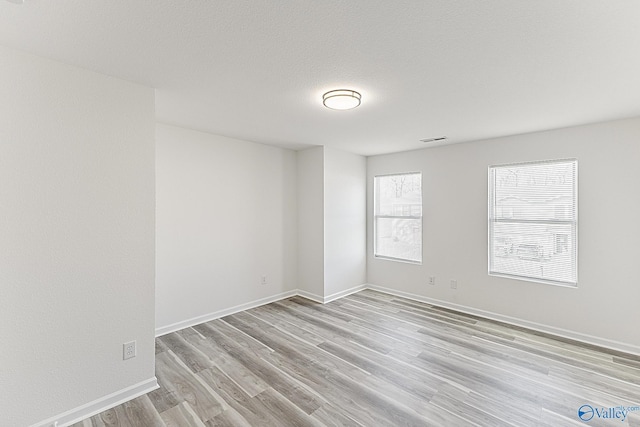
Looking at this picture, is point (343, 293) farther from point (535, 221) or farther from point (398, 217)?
point (535, 221)

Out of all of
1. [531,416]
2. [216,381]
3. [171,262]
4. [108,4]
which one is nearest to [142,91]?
[108,4]

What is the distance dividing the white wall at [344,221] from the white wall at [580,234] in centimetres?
83

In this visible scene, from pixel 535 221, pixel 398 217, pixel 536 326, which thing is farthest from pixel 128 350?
pixel 535 221

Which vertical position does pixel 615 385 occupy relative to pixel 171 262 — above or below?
below

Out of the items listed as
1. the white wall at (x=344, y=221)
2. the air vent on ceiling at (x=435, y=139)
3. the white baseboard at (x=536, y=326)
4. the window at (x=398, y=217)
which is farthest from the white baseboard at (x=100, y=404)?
the air vent on ceiling at (x=435, y=139)

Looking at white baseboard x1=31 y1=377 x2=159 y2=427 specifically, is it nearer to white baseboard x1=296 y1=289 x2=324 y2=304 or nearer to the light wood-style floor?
the light wood-style floor

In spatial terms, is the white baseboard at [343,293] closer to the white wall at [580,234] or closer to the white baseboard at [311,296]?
the white baseboard at [311,296]

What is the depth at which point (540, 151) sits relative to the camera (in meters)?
3.57

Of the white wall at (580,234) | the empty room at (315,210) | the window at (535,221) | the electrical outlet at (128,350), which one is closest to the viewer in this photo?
the empty room at (315,210)

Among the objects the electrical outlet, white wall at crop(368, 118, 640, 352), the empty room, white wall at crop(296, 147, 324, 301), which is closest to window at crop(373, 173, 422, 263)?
white wall at crop(368, 118, 640, 352)

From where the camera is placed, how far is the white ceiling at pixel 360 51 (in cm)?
145

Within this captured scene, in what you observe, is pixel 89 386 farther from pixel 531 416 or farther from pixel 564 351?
pixel 564 351

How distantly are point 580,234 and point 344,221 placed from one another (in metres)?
3.06

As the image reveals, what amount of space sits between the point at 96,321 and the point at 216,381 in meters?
1.06
